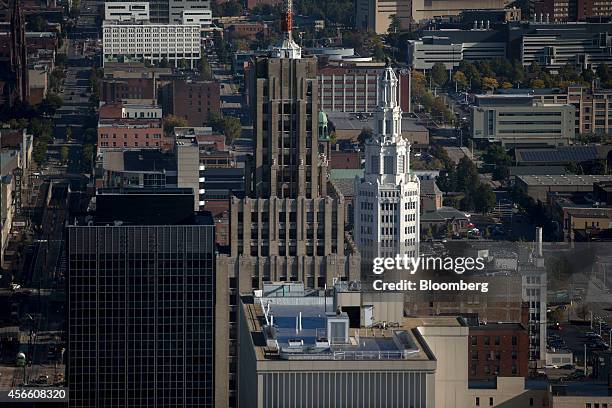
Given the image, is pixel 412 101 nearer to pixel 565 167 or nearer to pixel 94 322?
pixel 565 167

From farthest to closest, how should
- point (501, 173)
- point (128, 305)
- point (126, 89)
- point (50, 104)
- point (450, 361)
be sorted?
point (126, 89)
point (50, 104)
point (501, 173)
point (128, 305)
point (450, 361)

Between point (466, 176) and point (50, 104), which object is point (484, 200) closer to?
point (466, 176)

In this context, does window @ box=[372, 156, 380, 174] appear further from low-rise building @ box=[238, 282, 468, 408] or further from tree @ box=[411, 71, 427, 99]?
tree @ box=[411, 71, 427, 99]

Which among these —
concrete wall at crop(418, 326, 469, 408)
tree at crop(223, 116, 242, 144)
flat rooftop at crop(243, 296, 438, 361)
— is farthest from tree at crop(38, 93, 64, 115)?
concrete wall at crop(418, 326, 469, 408)

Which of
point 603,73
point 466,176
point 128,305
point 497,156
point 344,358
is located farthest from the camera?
point 603,73

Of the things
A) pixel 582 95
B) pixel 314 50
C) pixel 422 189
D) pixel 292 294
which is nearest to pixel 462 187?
pixel 422 189

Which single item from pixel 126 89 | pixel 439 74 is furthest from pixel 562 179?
pixel 439 74
